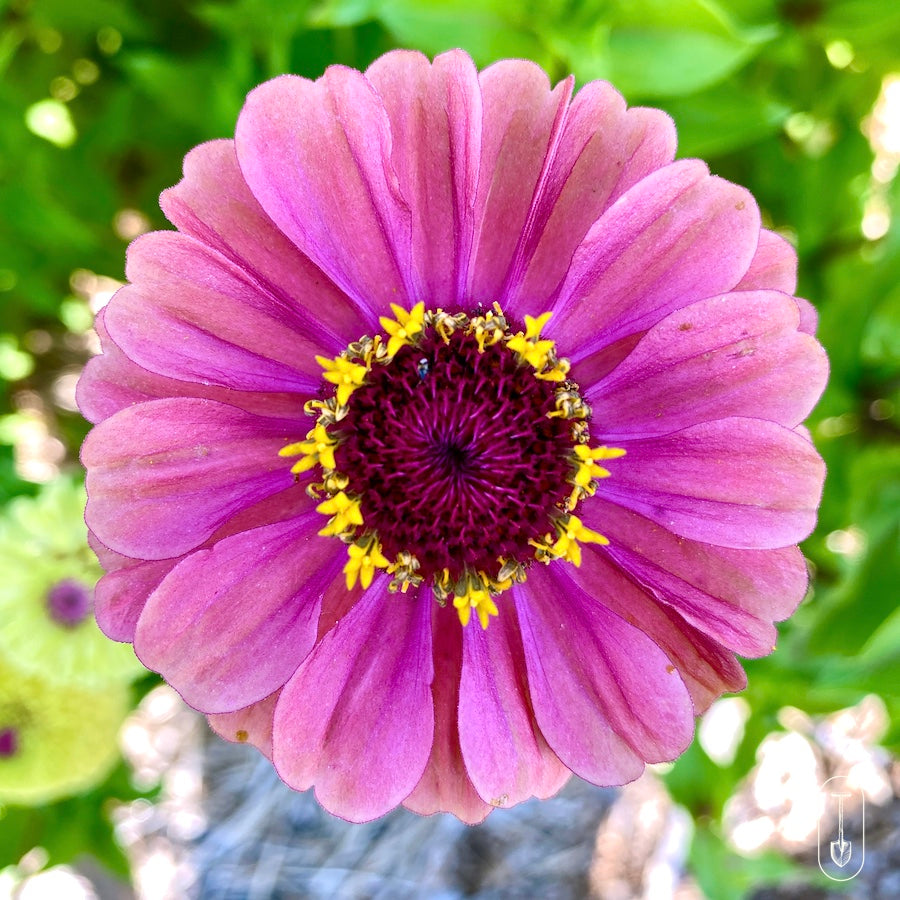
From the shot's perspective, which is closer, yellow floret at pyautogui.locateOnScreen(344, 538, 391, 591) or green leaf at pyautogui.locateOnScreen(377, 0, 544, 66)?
yellow floret at pyautogui.locateOnScreen(344, 538, 391, 591)

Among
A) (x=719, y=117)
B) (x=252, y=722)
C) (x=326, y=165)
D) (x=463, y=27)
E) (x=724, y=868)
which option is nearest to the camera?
(x=326, y=165)

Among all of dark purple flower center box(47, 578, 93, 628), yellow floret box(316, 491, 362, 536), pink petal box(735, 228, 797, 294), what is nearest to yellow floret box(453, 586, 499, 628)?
yellow floret box(316, 491, 362, 536)

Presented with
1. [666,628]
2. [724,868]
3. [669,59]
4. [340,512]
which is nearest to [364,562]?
[340,512]

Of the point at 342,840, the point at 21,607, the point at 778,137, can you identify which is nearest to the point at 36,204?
the point at 21,607

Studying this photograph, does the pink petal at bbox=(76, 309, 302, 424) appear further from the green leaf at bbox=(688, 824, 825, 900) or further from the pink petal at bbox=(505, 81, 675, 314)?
the green leaf at bbox=(688, 824, 825, 900)

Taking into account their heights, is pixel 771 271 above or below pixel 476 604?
above

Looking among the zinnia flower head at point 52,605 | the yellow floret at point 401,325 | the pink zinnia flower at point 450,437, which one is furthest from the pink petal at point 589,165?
the zinnia flower head at point 52,605

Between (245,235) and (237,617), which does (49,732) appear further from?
(245,235)

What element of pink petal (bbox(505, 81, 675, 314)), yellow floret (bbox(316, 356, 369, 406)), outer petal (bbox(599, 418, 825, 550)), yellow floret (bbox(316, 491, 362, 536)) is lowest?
outer petal (bbox(599, 418, 825, 550))
